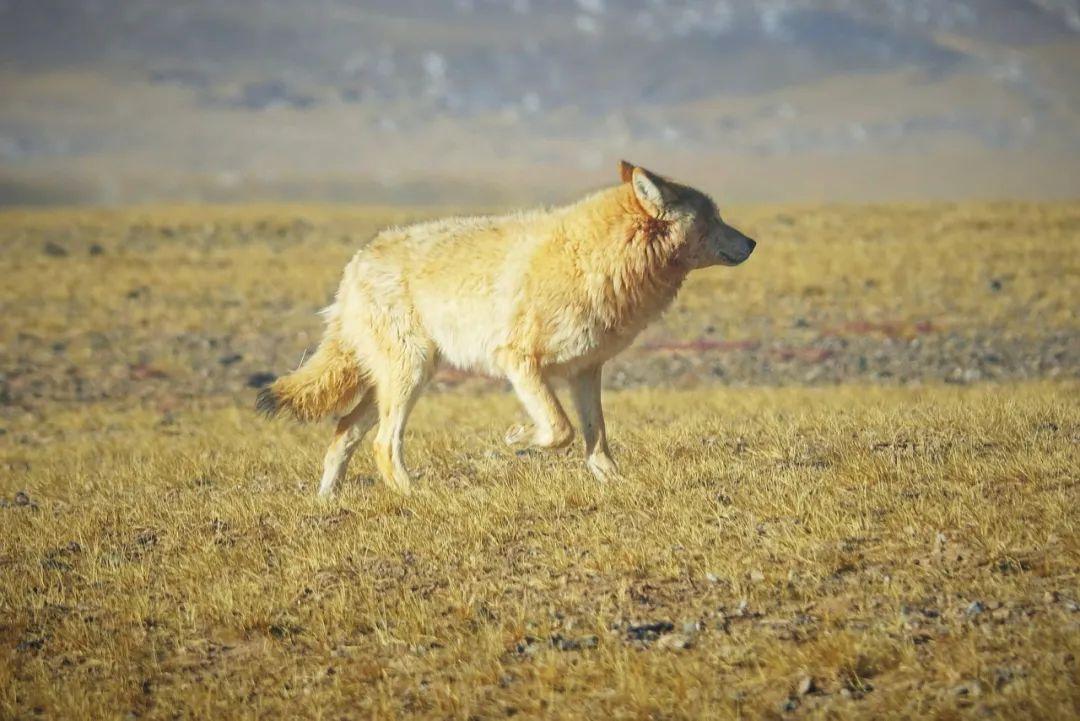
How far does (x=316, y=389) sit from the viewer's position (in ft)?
30.2

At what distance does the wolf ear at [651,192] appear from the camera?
28.4 ft

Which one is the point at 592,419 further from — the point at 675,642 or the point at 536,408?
the point at 675,642

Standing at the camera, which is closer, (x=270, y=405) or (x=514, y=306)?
(x=514, y=306)

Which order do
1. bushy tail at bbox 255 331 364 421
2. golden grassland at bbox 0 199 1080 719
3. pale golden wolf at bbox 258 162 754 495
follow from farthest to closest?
bushy tail at bbox 255 331 364 421, pale golden wolf at bbox 258 162 754 495, golden grassland at bbox 0 199 1080 719

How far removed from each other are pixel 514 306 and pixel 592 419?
3.19 feet

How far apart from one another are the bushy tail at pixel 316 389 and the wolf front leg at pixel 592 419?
159 centimetres

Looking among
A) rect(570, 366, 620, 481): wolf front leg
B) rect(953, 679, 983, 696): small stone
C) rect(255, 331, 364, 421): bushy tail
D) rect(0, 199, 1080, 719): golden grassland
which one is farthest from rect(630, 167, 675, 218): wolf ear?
rect(953, 679, 983, 696): small stone

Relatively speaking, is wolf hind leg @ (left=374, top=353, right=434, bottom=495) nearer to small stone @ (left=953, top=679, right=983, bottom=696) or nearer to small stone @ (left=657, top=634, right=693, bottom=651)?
small stone @ (left=657, top=634, right=693, bottom=651)

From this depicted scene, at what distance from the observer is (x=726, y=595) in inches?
250

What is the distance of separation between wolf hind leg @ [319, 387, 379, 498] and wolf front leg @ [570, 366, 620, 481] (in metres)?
1.53

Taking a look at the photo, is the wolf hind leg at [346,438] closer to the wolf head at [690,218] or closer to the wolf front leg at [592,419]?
the wolf front leg at [592,419]

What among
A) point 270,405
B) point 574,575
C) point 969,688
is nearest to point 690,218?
point 574,575

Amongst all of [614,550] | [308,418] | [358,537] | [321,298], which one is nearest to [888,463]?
[614,550]

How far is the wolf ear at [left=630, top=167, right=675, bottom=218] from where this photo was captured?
28.4ft
